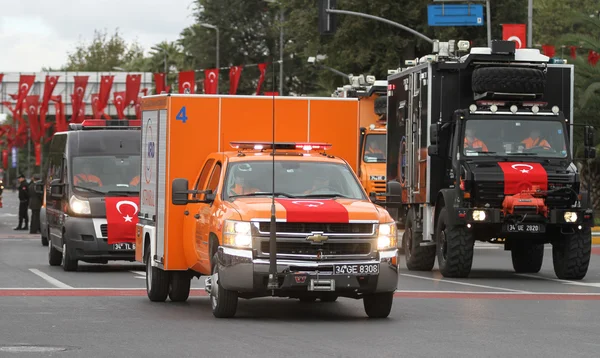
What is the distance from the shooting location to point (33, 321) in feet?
50.3

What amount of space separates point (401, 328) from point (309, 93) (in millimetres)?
68576

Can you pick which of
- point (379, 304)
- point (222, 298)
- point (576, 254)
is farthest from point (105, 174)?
point (379, 304)

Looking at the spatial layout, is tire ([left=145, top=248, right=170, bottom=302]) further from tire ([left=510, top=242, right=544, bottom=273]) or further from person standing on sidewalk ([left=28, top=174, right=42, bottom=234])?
person standing on sidewalk ([left=28, top=174, right=42, bottom=234])

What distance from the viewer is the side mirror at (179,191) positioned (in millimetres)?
15883

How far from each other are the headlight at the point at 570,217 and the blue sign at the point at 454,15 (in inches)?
710

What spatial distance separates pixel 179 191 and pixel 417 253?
420 inches

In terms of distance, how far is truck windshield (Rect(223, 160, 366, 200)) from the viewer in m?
16.0

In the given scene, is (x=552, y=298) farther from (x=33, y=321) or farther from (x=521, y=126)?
(x=33, y=321)

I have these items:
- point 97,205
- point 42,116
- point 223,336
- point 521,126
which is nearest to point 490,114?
point 521,126

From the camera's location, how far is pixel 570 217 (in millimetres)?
23219

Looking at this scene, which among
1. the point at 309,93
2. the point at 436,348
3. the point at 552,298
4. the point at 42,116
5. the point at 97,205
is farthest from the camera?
the point at 42,116

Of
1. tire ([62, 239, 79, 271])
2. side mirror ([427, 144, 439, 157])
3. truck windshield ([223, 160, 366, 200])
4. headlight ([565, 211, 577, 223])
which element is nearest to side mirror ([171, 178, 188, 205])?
truck windshield ([223, 160, 366, 200])

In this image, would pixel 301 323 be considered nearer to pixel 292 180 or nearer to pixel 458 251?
pixel 292 180

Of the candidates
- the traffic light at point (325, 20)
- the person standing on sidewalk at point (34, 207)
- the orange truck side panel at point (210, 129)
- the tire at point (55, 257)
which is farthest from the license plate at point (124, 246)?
the person standing on sidewalk at point (34, 207)
